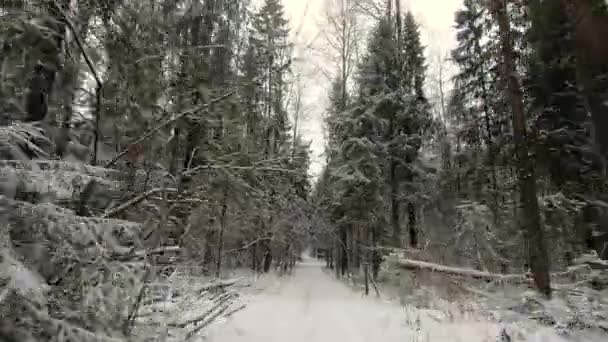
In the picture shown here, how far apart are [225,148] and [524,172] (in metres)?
6.27

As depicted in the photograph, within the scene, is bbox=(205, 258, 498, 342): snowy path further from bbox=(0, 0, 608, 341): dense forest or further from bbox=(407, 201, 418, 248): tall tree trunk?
bbox=(407, 201, 418, 248): tall tree trunk

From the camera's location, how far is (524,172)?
7766 millimetres

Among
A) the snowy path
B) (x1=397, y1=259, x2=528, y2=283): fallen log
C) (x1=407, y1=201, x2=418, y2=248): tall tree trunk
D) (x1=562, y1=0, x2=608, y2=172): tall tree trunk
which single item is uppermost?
(x1=562, y1=0, x2=608, y2=172): tall tree trunk

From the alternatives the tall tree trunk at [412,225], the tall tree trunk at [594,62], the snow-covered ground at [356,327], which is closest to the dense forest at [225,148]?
the tall tree trunk at [594,62]

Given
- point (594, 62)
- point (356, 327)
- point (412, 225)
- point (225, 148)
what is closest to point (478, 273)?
point (356, 327)

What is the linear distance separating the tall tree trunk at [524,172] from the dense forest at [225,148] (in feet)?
0.10

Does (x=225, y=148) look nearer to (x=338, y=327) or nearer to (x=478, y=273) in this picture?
(x=338, y=327)

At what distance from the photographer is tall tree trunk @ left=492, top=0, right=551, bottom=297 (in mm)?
7359

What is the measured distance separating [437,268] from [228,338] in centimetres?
573

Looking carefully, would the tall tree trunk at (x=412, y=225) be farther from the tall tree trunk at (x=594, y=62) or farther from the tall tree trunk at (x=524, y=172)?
the tall tree trunk at (x=594, y=62)

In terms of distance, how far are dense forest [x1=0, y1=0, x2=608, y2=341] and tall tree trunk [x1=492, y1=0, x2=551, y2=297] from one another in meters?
0.03

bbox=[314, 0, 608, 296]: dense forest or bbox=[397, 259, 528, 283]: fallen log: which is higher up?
bbox=[314, 0, 608, 296]: dense forest

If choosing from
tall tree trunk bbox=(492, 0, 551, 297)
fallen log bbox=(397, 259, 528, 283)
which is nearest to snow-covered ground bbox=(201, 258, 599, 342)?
fallen log bbox=(397, 259, 528, 283)

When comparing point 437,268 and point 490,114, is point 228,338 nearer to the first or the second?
point 437,268
